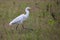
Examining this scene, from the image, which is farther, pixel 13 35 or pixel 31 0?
pixel 31 0

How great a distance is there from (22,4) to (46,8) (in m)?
1.49

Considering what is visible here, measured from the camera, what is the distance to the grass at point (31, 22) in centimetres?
1098

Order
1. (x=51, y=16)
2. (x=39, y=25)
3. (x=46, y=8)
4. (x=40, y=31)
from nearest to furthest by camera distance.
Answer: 1. (x=40, y=31)
2. (x=39, y=25)
3. (x=51, y=16)
4. (x=46, y=8)

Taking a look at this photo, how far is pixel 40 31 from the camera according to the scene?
11641mm

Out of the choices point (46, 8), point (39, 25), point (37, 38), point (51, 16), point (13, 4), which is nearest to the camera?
point (37, 38)

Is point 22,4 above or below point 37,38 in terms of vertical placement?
above

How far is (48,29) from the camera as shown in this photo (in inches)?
469

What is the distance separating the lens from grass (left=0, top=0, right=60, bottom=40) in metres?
11.0

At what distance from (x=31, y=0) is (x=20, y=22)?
19.6 ft

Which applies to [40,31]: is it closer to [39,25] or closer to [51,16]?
[39,25]

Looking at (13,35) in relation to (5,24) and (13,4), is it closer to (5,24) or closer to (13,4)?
(5,24)

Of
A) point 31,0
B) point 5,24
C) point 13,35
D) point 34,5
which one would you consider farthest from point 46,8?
point 13,35

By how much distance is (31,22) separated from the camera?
13031mm

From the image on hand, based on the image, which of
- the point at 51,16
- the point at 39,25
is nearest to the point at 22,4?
the point at 51,16
